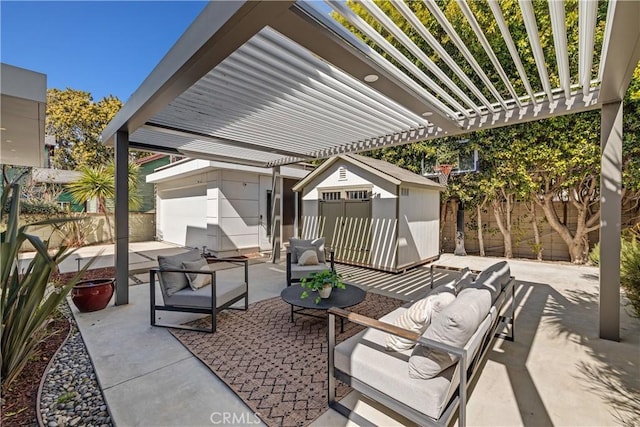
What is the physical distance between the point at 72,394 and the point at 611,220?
19.9 feet

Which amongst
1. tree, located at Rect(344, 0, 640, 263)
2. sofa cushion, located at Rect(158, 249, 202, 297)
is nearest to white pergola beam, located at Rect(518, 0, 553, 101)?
tree, located at Rect(344, 0, 640, 263)

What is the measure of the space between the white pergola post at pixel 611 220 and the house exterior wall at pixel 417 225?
396 centimetres

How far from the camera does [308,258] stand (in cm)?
556

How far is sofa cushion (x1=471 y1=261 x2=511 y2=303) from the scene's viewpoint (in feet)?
8.76

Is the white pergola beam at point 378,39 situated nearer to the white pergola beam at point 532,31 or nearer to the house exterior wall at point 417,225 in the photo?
the white pergola beam at point 532,31

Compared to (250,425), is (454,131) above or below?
above

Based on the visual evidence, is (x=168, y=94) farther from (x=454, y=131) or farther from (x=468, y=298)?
(x=454, y=131)

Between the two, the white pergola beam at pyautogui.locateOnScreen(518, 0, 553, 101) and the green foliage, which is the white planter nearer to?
the white pergola beam at pyautogui.locateOnScreen(518, 0, 553, 101)

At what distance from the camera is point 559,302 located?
4922 millimetres

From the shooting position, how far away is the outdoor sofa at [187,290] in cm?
373

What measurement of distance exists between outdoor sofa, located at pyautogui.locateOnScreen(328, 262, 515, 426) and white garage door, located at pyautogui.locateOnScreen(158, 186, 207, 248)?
8.85m

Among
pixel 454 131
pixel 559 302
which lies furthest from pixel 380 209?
pixel 559 302

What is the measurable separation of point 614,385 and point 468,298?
2.00 meters

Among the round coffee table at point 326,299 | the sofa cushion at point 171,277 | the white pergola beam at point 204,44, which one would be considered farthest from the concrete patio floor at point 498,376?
the white pergola beam at point 204,44
